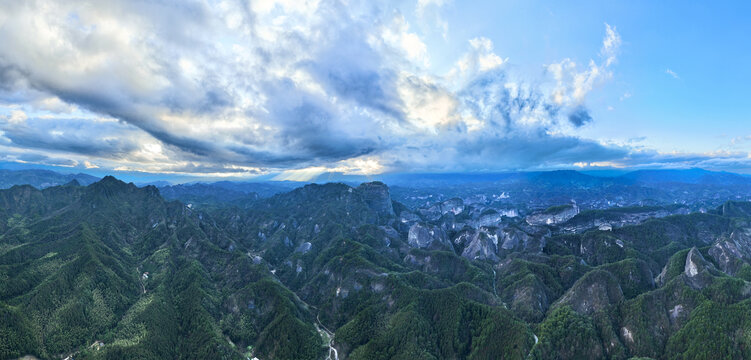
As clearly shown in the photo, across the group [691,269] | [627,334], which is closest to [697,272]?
[691,269]

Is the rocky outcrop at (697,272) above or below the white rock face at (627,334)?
above

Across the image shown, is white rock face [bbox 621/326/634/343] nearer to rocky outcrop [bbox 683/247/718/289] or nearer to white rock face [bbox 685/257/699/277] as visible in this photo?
rocky outcrop [bbox 683/247/718/289]

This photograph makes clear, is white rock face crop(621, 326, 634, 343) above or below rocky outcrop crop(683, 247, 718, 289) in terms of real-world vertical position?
below

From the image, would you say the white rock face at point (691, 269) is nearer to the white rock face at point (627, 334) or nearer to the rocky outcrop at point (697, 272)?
the rocky outcrop at point (697, 272)

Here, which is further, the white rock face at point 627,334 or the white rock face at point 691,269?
the white rock face at point 691,269

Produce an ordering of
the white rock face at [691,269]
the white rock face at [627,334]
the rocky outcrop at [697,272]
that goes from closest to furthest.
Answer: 1. the white rock face at [627,334]
2. the rocky outcrop at [697,272]
3. the white rock face at [691,269]

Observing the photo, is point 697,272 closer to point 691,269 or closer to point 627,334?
point 691,269

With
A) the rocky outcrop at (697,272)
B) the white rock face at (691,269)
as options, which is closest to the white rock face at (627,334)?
the rocky outcrop at (697,272)

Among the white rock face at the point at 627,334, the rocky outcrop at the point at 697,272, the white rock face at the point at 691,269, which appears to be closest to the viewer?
the white rock face at the point at 627,334

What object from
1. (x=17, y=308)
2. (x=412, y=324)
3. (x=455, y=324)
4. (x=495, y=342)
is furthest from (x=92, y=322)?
(x=495, y=342)

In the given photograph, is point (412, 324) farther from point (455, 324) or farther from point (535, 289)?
point (535, 289)

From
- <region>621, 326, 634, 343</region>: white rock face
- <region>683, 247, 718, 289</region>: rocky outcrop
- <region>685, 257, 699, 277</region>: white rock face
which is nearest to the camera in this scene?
<region>621, 326, 634, 343</region>: white rock face

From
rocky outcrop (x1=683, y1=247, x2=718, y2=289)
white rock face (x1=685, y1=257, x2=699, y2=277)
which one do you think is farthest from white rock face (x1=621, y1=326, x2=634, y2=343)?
white rock face (x1=685, y1=257, x2=699, y2=277)
